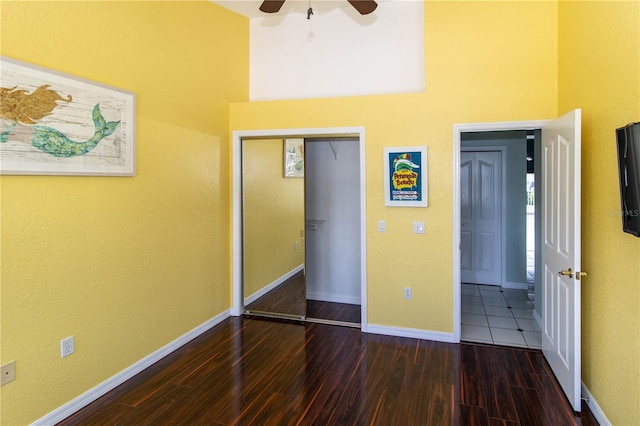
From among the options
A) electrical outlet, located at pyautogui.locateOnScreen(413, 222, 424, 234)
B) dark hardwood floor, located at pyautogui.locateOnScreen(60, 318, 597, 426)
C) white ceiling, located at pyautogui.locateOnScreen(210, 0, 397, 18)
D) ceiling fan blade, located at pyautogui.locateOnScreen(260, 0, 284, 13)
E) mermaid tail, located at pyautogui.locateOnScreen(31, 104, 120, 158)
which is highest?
white ceiling, located at pyautogui.locateOnScreen(210, 0, 397, 18)

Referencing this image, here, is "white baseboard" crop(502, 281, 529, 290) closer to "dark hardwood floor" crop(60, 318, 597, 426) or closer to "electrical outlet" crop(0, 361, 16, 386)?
"dark hardwood floor" crop(60, 318, 597, 426)

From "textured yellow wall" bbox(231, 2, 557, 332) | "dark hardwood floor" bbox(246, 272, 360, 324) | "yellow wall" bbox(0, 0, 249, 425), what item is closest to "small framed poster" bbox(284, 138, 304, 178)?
"textured yellow wall" bbox(231, 2, 557, 332)

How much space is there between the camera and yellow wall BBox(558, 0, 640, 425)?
1.92m

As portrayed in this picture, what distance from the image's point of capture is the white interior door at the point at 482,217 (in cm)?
542

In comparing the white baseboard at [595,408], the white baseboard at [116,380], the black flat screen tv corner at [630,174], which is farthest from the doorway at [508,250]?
the white baseboard at [116,380]

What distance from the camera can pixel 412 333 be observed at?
3549 millimetres

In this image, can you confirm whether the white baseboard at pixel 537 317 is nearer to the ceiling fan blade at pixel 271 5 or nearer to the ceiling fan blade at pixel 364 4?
the ceiling fan blade at pixel 364 4

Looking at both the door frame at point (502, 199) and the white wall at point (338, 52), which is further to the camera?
the door frame at point (502, 199)

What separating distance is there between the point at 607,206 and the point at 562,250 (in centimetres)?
48

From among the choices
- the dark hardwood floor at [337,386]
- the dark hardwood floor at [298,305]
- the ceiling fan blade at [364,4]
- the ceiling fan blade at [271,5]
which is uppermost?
the ceiling fan blade at [364,4]

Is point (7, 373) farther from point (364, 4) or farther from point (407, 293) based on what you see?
point (364, 4)

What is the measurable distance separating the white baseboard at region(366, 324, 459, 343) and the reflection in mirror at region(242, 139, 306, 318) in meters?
0.85

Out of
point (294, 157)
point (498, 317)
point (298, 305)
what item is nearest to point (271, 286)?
point (298, 305)

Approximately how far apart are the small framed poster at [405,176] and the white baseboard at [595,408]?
180 centimetres
